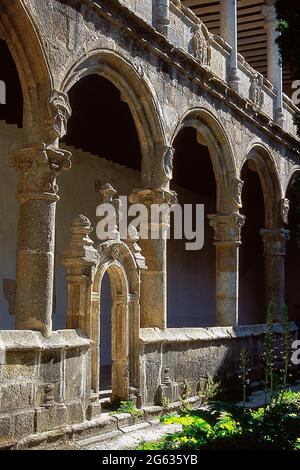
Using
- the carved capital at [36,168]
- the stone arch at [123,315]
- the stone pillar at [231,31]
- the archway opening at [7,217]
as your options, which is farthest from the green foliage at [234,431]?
the stone pillar at [231,31]

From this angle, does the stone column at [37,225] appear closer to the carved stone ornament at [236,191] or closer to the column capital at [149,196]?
the column capital at [149,196]

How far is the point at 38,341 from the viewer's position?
225 inches

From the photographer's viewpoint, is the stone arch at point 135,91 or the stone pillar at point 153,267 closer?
the stone arch at point 135,91

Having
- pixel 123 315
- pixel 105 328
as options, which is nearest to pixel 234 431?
pixel 123 315

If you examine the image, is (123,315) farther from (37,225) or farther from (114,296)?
(37,225)

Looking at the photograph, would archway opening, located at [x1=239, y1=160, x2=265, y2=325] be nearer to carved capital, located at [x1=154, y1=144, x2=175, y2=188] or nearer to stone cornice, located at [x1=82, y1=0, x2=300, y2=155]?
stone cornice, located at [x1=82, y1=0, x2=300, y2=155]

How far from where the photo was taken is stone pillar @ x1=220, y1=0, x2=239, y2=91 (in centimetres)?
997

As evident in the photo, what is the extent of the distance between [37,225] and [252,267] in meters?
11.2

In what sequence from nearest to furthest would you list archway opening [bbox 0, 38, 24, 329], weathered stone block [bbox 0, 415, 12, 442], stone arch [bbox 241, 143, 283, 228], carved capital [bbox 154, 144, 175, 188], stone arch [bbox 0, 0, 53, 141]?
weathered stone block [bbox 0, 415, 12, 442] < stone arch [bbox 0, 0, 53, 141] < carved capital [bbox 154, 144, 175, 188] < archway opening [bbox 0, 38, 24, 329] < stone arch [bbox 241, 143, 283, 228]

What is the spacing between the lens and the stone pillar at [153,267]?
7.87m

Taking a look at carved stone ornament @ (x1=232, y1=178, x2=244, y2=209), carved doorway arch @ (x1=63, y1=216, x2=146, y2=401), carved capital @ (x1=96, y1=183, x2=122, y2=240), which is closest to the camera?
carved doorway arch @ (x1=63, y1=216, x2=146, y2=401)

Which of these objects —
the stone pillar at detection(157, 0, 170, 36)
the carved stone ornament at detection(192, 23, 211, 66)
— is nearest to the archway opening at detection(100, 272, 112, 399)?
the carved stone ornament at detection(192, 23, 211, 66)

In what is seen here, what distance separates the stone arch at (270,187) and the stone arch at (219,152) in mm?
1482

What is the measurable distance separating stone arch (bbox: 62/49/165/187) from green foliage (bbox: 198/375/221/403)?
2578 millimetres
